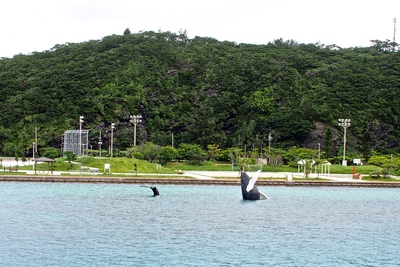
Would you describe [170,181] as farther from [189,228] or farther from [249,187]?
[189,228]

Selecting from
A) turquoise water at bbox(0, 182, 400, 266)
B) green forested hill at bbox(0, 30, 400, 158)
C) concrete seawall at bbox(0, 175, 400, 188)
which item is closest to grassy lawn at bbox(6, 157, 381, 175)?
concrete seawall at bbox(0, 175, 400, 188)

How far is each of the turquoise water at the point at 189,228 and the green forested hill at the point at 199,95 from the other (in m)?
43.4

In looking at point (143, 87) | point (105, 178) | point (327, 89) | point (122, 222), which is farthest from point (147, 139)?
point (122, 222)

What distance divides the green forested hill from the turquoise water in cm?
4336

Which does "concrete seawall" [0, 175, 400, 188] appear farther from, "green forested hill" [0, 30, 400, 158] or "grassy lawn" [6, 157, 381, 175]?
"green forested hill" [0, 30, 400, 158]

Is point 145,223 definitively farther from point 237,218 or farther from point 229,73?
point 229,73

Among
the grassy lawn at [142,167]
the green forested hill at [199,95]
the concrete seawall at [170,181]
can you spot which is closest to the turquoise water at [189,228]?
the concrete seawall at [170,181]

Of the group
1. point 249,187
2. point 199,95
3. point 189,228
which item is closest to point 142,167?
point 249,187

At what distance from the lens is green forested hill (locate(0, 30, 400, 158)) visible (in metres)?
103

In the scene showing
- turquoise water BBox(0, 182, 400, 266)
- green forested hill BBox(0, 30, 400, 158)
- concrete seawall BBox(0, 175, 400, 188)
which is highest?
green forested hill BBox(0, 30, 400, 158)

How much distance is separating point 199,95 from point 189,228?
280ft

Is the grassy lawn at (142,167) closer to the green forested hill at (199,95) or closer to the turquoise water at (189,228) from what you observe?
the turquoise water at (189,228)

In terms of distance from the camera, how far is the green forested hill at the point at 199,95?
4050 inches

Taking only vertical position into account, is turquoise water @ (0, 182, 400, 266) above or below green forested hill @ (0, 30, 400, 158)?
below
